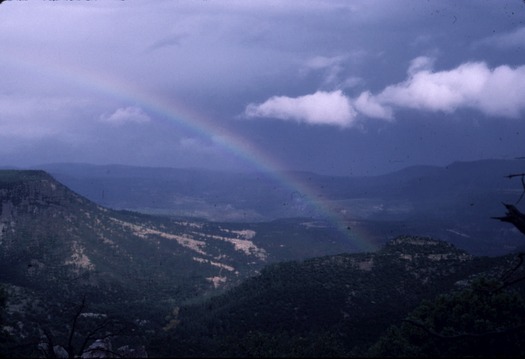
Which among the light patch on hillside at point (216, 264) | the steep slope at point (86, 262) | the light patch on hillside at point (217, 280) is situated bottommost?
the light patch on hillside at point (217, 280)

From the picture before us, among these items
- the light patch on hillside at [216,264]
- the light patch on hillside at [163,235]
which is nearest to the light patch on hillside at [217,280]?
the light patch on hillside at [216,264]

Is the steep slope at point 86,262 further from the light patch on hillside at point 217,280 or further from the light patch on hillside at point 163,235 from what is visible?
the light patch on hillside at point 163,235

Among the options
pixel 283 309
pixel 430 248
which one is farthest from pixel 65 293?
pixel 430 248

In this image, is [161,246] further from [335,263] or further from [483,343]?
[483,343]

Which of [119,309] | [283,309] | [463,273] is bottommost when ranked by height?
[119,309]

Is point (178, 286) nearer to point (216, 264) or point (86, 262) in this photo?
point (86, 262)

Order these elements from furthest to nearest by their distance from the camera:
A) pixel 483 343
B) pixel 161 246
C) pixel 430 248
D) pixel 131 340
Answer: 1. pixel 161 246
2. pixel 430 248
3. pixel 131 340
4. pixel 483 343
